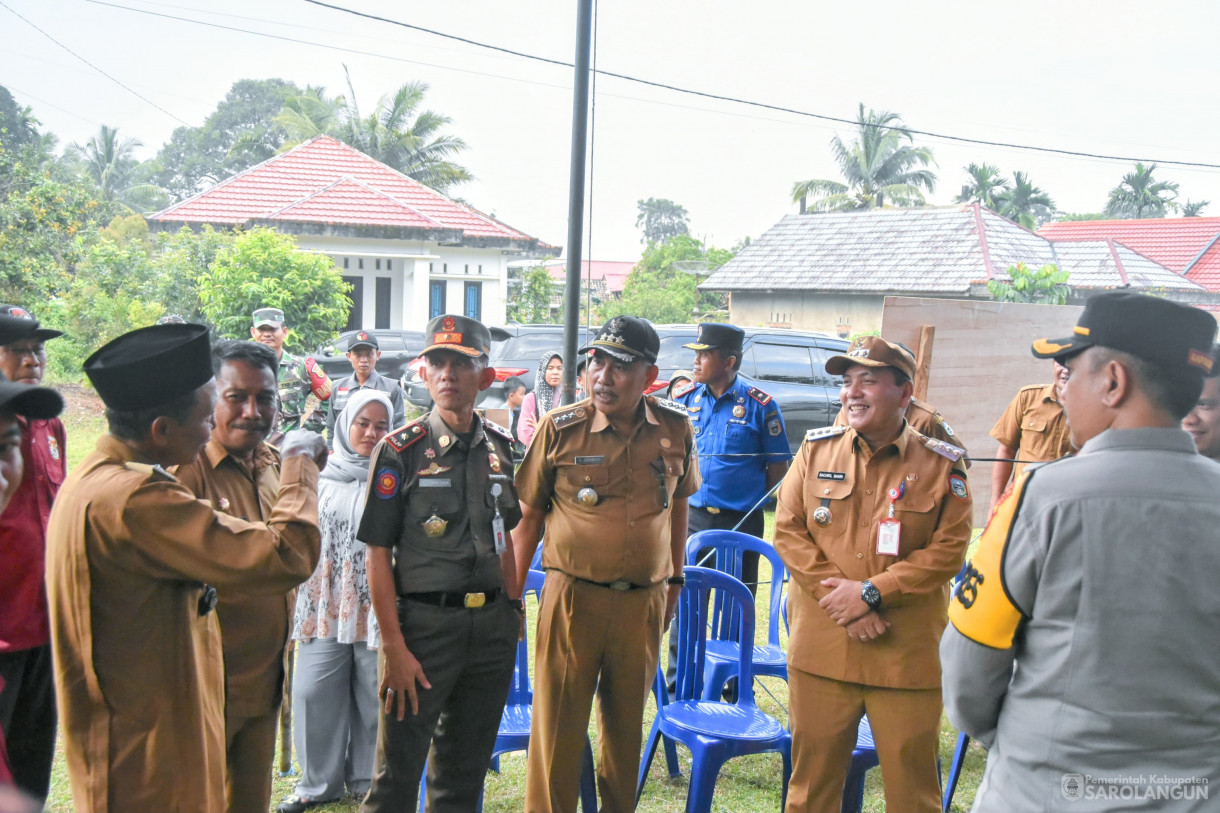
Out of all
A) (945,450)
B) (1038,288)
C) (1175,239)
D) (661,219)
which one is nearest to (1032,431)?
(945,450)

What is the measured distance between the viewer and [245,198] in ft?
62.7

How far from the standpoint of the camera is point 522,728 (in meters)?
3.74

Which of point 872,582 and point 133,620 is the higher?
point 133,620

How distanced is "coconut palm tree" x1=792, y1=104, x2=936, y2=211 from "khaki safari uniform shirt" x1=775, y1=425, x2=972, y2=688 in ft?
115

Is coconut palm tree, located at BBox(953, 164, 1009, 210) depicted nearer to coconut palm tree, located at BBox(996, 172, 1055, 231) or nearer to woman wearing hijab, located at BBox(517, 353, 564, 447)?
coconut palm tree, located at BBox(996, 172, 1055, 231)

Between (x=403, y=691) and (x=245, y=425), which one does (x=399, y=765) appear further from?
(x=245, y=425)

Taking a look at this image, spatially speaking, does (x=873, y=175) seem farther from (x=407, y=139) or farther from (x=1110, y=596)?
(x=1110, y=596)

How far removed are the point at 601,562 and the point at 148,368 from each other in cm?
178

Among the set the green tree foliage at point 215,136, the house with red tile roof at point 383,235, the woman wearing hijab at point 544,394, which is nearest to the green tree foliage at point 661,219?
the green tree foliage at point 215,136

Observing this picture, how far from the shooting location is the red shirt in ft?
9.77

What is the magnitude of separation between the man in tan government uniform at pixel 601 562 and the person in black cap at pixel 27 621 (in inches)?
64.1

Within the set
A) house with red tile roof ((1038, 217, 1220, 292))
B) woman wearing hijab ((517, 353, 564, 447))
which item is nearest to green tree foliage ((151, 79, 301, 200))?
house with red tile roof ((1038, 217, 1220, 292))

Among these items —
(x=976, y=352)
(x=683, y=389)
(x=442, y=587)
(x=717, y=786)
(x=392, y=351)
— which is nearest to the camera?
(x=442, y=587)

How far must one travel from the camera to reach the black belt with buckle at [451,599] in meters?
3.14
